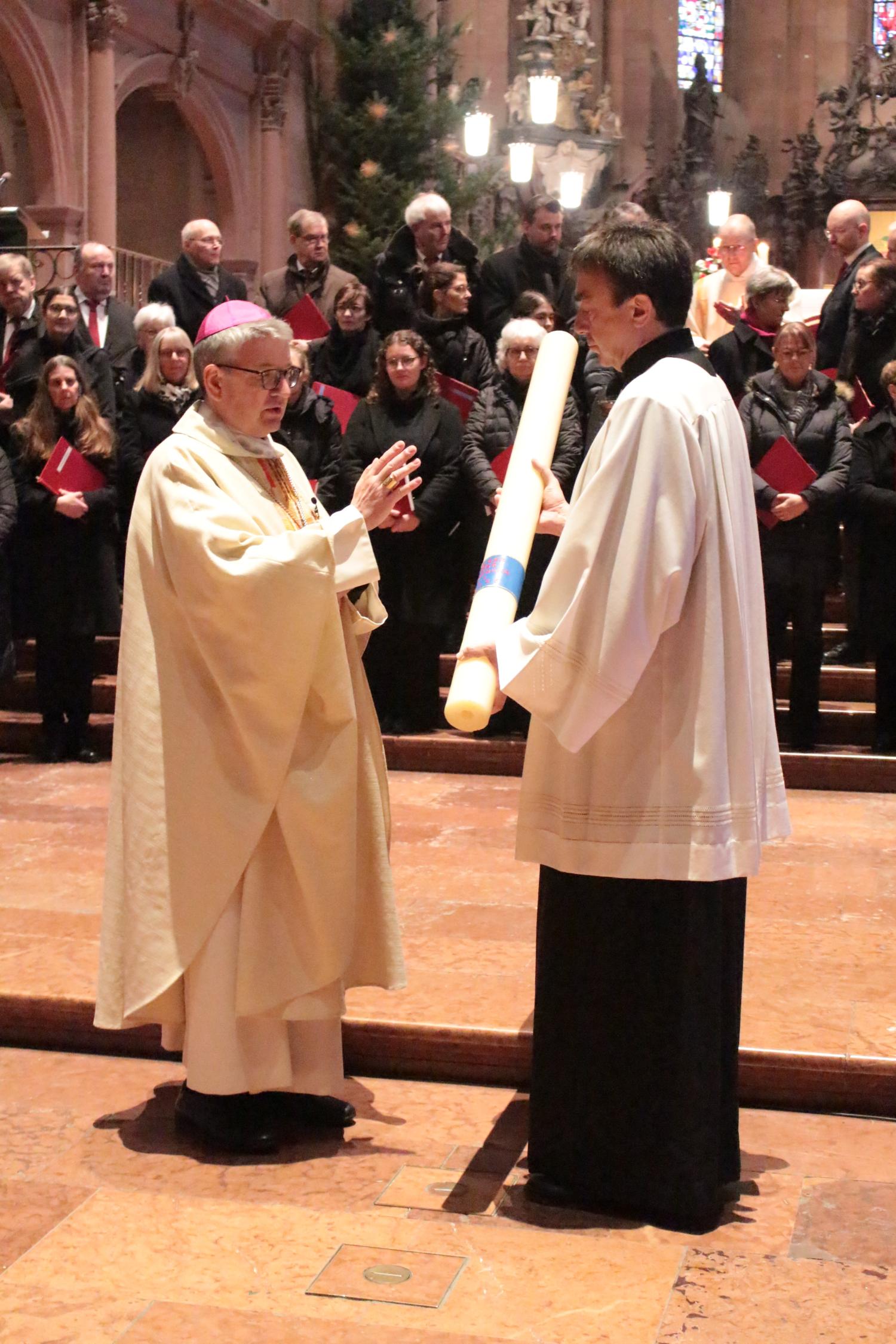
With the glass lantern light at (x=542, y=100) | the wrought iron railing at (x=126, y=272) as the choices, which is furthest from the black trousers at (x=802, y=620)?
the glass lantern light at (x=542, y=100)

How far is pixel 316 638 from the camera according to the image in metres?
3.47

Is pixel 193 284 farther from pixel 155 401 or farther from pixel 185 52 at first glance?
pixel 185 52

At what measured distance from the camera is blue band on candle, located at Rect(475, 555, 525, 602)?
10.2 feet

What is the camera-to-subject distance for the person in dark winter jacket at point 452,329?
26.4 feet

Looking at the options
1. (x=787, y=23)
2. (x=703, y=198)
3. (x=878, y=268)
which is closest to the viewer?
(x=878, y=268)

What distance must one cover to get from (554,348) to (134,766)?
48.4 inches

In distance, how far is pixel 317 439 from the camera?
7617 millimetres

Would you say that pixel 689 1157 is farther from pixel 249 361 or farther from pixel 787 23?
pixel 787 23

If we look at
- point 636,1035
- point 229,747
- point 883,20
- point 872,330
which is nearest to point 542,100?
point 872,330

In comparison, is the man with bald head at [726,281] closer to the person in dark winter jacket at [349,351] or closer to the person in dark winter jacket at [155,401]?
the person in dark winter jacket at [349,351]

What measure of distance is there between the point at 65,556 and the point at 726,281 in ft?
14.0

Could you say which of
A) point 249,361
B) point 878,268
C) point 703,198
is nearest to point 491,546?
point 249,361

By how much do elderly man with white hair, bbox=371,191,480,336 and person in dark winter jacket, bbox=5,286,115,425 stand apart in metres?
1.40

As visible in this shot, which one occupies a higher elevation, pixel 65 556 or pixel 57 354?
pixel 57 354
